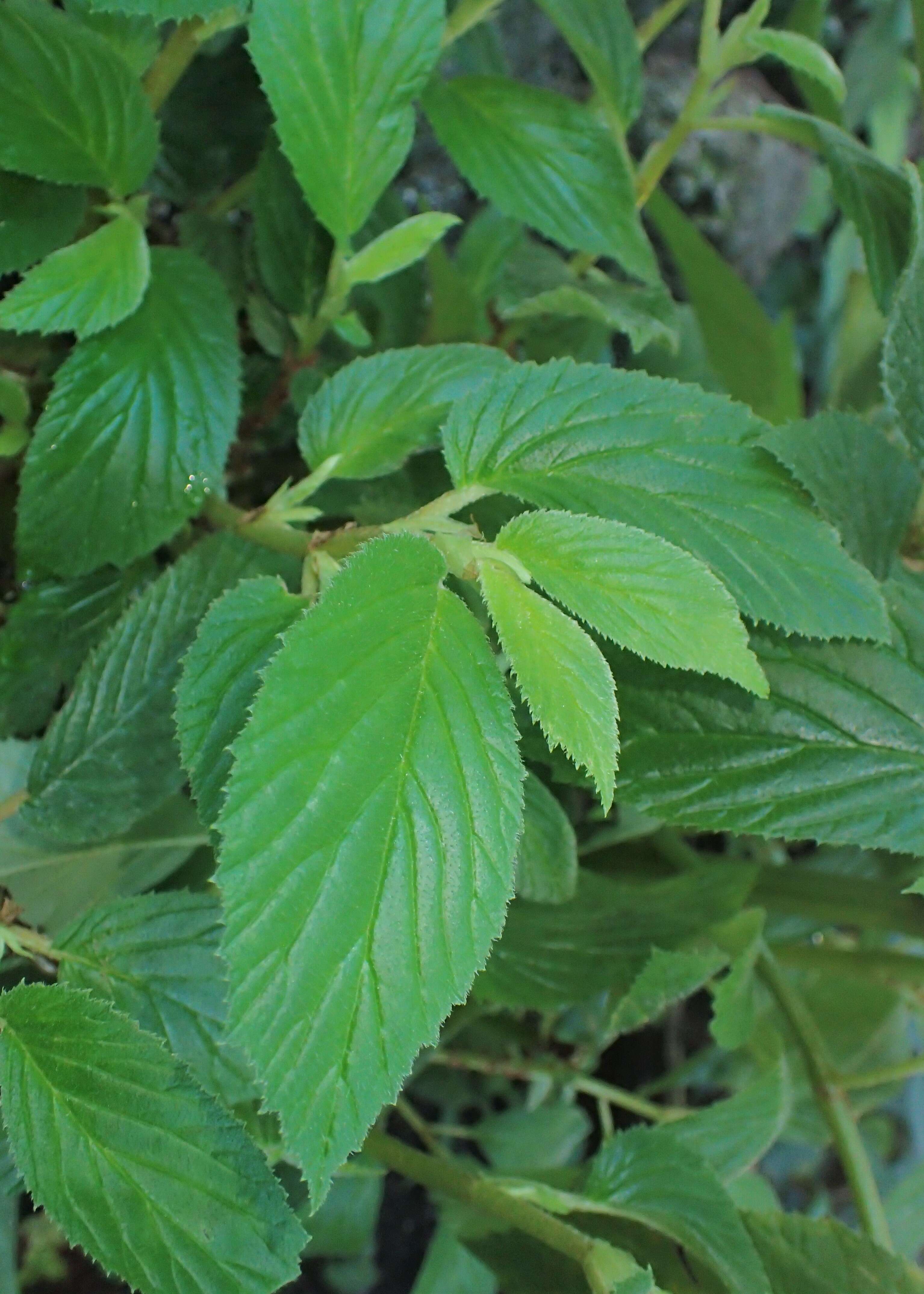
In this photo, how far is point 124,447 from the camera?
1.64 feet

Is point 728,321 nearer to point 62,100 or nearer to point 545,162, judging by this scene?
point 545,162

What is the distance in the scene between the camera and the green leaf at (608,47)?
23.5 inches

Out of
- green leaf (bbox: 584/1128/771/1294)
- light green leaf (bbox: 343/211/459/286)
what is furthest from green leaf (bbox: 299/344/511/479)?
green leaf (bbox: 584/1128/771/1294)

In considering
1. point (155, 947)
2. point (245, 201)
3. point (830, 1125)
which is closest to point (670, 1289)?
point (830, 1125)

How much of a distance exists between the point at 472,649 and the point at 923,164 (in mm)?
→ 379

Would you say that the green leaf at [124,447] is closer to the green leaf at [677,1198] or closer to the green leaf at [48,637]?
the green leaf at [48,637]

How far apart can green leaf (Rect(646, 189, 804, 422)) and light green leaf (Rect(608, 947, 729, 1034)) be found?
465mm

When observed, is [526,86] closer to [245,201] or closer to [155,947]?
[245,201]

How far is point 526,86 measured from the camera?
603mm

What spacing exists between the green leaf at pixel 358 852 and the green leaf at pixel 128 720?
0.55ft

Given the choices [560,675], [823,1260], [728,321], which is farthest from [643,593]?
[728,321]

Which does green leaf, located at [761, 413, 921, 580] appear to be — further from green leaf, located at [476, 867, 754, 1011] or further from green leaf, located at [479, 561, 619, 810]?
green leaf, located at [476, 867, 754, 1011]

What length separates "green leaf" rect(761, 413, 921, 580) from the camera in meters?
0.44

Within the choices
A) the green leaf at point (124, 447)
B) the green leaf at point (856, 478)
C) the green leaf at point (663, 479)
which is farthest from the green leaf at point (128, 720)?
the green leaf at point (856, 478)
